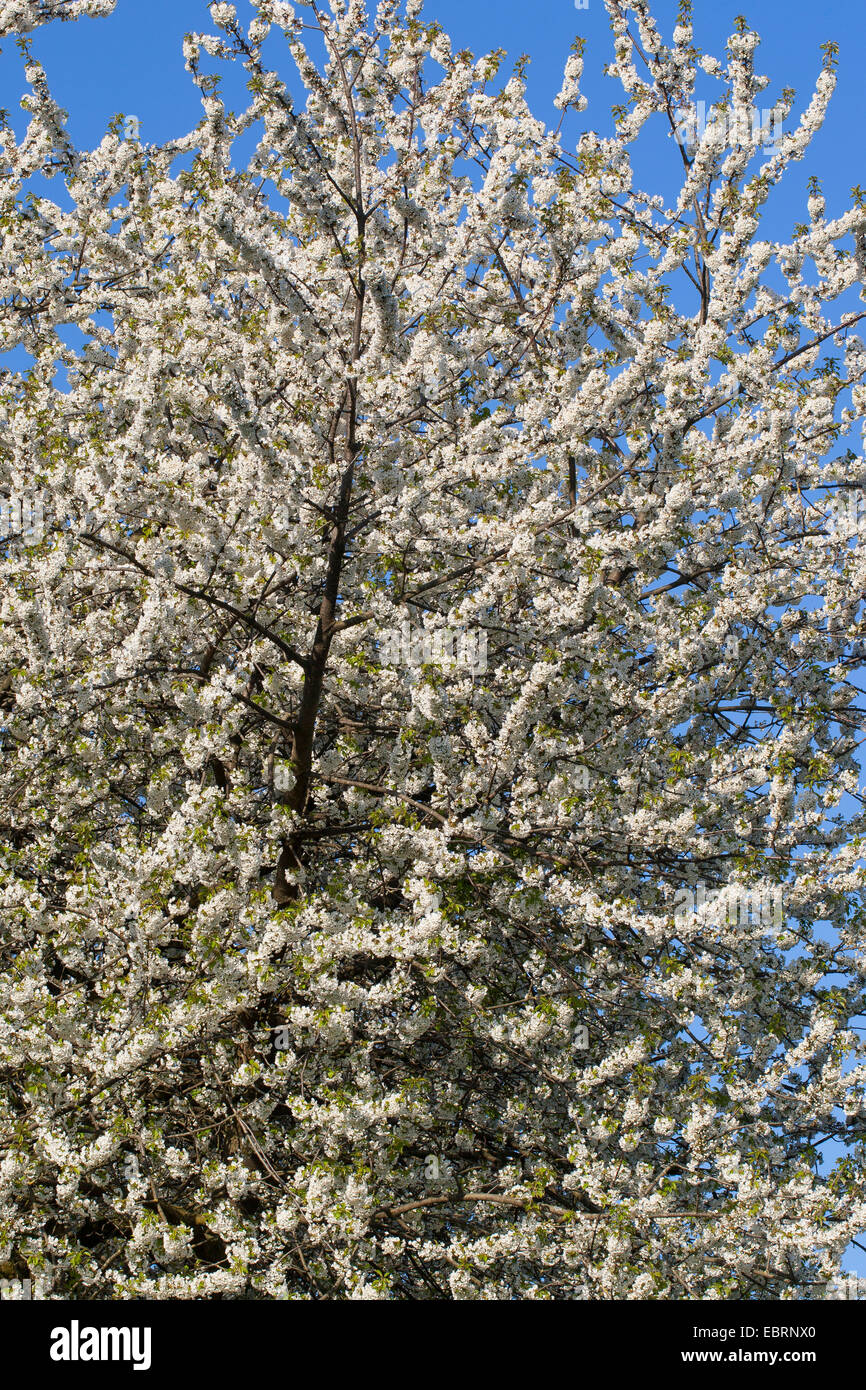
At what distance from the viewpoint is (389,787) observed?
7.46 metres

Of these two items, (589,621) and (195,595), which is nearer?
(195,595)

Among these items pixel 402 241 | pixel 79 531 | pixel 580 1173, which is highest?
pixel 402 241

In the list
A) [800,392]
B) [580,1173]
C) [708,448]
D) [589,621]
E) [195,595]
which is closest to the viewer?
[195,595]

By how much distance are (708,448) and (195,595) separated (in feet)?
14.2

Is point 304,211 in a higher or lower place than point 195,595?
higher

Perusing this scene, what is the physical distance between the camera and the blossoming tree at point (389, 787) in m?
6.59

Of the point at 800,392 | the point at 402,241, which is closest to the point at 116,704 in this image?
the point at 402,241

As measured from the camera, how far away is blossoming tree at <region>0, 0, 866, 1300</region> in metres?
6.59

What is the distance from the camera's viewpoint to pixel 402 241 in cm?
812

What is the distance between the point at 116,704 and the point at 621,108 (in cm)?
772

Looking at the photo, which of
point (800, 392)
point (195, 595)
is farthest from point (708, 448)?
point (195, 595)

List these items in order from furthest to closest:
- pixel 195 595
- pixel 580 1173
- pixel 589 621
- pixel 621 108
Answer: pixel 621 108
pixel 589 621
pixel 580 1173
pixel 195 595

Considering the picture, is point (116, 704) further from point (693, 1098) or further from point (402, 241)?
point (693, 1098)

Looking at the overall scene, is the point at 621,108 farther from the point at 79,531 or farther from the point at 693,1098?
the point at 693,1098
